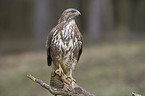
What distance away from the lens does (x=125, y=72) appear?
279 inches

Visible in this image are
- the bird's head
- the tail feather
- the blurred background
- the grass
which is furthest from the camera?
the blurred background

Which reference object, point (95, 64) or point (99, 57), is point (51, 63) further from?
point (99, 57)

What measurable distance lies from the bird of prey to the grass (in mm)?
2448

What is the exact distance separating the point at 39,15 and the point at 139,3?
306 inches

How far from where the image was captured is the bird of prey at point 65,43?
139 inches

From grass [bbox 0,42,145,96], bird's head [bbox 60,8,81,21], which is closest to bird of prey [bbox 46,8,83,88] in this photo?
bird's head [bbox 60,8,81,21]

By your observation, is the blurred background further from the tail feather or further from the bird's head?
the bird's head

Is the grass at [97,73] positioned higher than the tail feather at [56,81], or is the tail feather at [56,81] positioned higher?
the tail feather at [56,81]

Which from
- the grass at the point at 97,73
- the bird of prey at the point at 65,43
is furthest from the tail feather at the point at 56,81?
the grass at the point at 97,73

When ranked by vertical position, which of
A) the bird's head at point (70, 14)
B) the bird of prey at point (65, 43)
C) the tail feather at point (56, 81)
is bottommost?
the tail feather at point (56, 81)

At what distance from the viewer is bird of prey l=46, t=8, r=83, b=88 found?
3.54 metres

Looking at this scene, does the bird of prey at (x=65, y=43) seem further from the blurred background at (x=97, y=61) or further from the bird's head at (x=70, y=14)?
the blurred background at (x=97, y=61)

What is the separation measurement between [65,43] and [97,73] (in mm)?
3871

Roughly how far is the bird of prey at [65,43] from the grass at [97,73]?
2.45 meters
